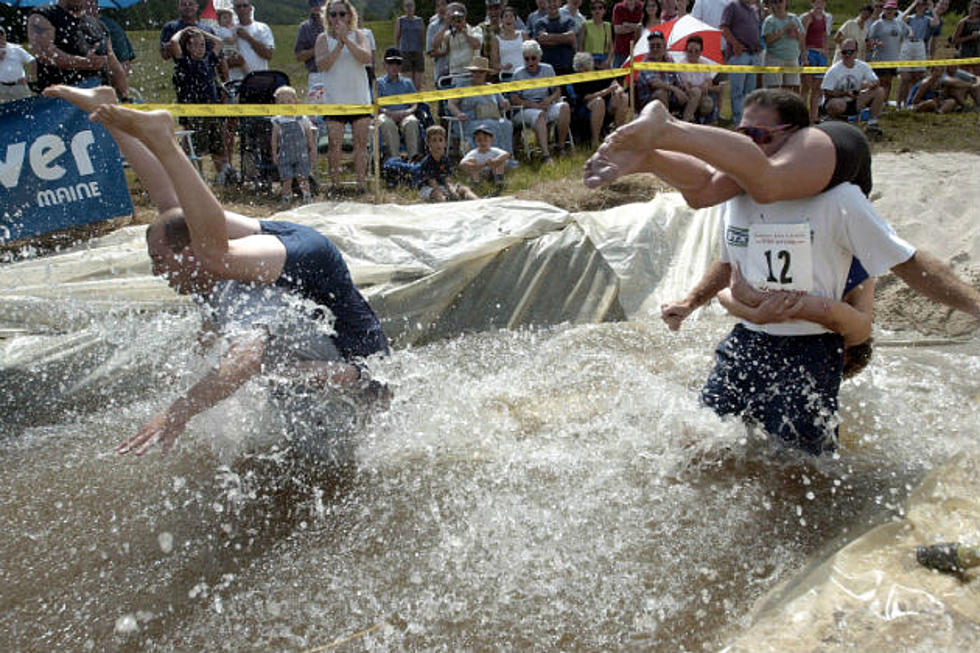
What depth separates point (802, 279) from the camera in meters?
2.88

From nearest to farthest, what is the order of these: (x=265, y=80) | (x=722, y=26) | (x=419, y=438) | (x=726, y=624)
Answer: (x=726, y=624) < (x=419, y=438) < (x=265, y=80) < (x=722, y=26)

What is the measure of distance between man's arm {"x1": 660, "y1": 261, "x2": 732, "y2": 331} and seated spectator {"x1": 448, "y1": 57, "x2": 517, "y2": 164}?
582cm

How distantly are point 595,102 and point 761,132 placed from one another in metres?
7.30

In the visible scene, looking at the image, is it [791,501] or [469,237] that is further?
[469,237]

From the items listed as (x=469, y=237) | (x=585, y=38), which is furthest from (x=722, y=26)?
(x=469, y=237)

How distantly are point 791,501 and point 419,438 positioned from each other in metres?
1.71

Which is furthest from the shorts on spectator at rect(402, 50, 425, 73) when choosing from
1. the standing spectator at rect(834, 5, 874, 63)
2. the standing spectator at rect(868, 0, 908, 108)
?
the standing spectator at rect(868, 0, 908, 108)

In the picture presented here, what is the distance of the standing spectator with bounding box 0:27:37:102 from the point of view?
7.45 m

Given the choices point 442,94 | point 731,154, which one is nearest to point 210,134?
point 442,94

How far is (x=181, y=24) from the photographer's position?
28.1 ft

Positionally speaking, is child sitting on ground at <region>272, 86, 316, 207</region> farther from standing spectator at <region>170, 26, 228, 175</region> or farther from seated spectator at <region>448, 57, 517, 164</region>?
seated spectator at <region>448, 57, 517, 164</region>

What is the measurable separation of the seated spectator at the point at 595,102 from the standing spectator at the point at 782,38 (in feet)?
8.17

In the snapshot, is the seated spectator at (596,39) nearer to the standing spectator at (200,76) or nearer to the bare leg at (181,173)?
the standing spectator at (200,76)

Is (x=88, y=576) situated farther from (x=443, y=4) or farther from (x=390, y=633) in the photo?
(x=443, y=4)
